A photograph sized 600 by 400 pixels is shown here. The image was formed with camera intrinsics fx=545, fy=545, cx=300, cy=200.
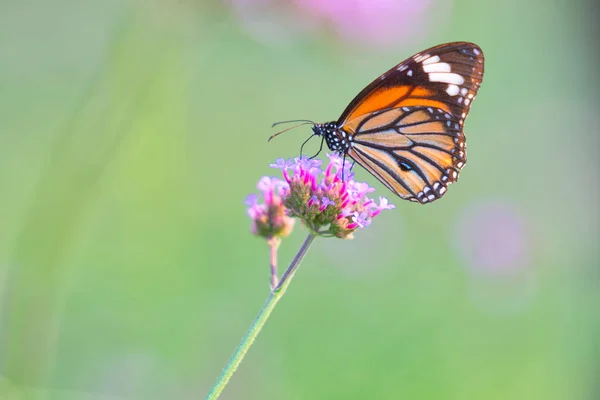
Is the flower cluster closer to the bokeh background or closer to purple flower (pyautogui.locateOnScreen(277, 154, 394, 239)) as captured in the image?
purple flower (pyautogui.locateOnScreen(277, 154, 394, 239))

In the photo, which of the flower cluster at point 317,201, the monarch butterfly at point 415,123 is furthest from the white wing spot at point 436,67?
the flower cluster at point 317,201

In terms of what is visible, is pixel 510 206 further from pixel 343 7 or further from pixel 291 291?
pixel 343 7

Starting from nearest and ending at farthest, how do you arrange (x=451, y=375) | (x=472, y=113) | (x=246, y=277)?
(x=451, y=375)
(x=246, y=277)
(x=472, y=113)

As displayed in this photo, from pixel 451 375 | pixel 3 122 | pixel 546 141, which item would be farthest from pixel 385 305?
pixel 546 141

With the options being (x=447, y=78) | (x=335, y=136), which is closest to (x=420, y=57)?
(x=447, y=78)

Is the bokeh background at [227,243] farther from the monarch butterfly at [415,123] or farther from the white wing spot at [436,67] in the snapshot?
the white wing spot at [436,67]

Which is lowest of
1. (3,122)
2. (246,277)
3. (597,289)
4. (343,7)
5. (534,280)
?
(597,289)

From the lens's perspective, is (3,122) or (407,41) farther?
(3,122)

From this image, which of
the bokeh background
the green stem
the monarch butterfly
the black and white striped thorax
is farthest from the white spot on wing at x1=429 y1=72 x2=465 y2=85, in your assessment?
the green stem
